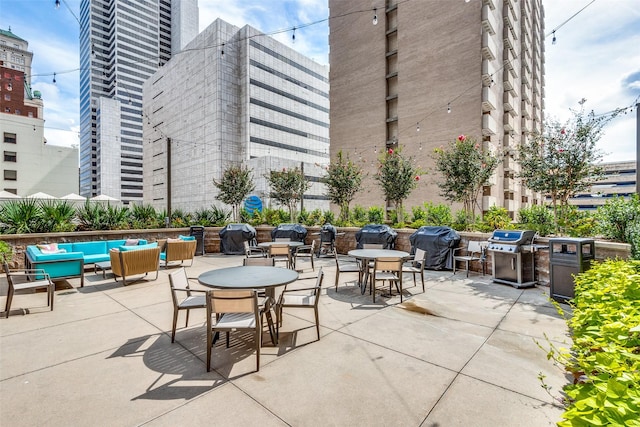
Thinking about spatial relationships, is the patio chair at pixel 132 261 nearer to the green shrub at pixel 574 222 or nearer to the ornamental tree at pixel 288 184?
the ornamental tree at pixel 288 184

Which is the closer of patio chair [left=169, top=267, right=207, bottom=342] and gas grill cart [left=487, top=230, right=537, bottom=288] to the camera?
patio chair [left=169, top=267, right=207, bottom=342]

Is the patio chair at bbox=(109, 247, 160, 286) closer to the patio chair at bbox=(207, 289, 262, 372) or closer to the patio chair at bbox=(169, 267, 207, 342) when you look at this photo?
the patio chair at bbox=(169, 267, 207, 342)

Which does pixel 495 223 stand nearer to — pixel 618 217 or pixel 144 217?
pixel 618 217

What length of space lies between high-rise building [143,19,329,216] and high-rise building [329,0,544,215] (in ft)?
34.5

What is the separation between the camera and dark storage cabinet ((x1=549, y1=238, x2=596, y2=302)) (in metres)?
5.25

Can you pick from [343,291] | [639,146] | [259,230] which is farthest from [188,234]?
[639,146]

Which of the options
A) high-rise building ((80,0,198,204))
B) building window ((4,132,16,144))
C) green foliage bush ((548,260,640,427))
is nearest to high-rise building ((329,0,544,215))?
green foliage bush ((548,260,640,427))

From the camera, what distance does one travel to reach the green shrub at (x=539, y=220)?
23.7 ft

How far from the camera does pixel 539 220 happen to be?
326 inches

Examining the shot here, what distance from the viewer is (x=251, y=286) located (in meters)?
3.43

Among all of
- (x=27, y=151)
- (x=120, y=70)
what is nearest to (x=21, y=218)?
(x=27, y=151)

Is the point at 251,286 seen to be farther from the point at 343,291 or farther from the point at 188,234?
the point at 188,234

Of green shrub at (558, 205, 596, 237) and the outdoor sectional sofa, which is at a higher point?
green shrub at (558, 205, 596, 237)

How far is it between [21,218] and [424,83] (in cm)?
2397
